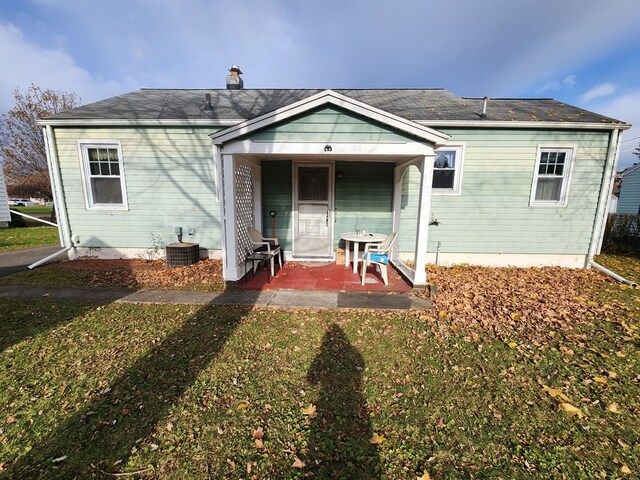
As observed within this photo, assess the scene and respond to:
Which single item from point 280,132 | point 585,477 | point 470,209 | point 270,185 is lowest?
point 585,477

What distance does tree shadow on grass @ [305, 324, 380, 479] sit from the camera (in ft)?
6.28

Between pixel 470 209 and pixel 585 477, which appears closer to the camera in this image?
pixel 585 477

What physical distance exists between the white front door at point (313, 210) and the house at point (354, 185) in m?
0.03

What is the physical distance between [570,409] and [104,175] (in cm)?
973

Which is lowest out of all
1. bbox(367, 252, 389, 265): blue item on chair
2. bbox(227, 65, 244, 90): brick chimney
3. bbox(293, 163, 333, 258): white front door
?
bbox(367, 252, 389, 265): blue item on chair

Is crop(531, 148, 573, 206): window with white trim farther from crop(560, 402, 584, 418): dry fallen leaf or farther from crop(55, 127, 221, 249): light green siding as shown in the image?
crop(55, 127, 221, 249): light green siding

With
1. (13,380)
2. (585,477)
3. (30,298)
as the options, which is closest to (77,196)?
(30,298)

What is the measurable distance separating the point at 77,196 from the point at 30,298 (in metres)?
3.46

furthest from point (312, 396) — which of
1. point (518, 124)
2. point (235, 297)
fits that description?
point (518, 124)

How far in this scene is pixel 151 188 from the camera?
712cm

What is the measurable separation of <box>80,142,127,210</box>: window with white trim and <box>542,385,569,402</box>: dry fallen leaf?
9011 mm

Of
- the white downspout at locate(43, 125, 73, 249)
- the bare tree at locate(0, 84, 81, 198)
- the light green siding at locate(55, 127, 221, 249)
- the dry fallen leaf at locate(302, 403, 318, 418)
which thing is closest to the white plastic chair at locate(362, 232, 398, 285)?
the dry fallen leaf at locate(302, 403, 318, 418)

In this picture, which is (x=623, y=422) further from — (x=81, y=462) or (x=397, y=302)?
(x=81, y=462)

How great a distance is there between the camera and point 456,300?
15.6 feet
